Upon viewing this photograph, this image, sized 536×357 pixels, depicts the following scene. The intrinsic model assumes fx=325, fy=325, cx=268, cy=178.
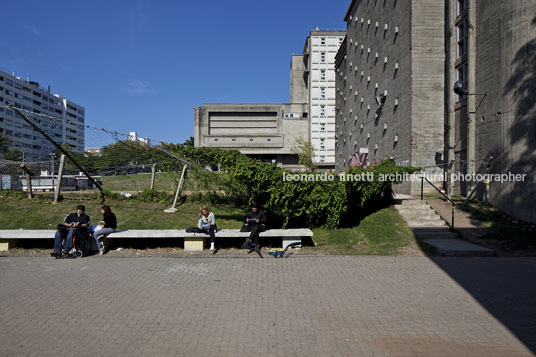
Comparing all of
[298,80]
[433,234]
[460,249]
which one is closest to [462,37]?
[433,234]

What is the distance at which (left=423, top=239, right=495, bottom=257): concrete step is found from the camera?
27.9 feet

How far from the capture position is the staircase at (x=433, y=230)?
8.58 meters

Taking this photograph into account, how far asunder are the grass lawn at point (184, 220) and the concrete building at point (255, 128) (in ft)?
189

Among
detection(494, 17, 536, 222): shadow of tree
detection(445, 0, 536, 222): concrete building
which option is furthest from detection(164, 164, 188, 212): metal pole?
detection(494, 17, 536, 222): shadow of tree

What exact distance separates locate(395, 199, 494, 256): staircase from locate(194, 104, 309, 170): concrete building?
5828cm

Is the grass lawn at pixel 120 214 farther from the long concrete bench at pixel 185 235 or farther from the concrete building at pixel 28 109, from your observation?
the concrete building at pixel 28 109

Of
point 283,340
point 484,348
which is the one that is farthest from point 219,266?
point 484,348

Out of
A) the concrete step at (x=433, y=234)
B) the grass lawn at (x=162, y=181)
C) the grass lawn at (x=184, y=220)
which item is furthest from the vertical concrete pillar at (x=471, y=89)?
the grass lawn at (x=162, y=181)

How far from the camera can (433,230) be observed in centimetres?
1055

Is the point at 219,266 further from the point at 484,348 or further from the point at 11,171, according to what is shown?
the point at 11,171

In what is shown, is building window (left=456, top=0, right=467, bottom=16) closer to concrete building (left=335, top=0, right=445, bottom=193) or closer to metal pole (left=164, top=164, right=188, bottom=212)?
concrete building (left=335, top=0, right=445, bottom=193)

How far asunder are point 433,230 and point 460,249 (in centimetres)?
192

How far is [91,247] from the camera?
8953 millimetres

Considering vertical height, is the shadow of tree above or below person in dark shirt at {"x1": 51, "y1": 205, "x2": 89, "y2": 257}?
above
